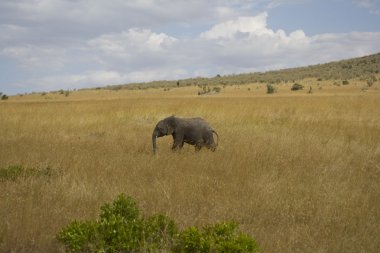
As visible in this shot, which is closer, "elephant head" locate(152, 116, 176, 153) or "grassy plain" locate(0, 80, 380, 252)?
"grassy plain" locate(0, 80, 380, 252)

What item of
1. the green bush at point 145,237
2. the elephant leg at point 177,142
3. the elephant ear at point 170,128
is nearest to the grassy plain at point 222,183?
the green bush at point 145,237

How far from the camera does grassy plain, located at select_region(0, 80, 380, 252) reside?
535cm

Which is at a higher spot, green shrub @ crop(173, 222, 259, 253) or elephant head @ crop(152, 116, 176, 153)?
elephant head @ crop(152, 116, 176, 153)

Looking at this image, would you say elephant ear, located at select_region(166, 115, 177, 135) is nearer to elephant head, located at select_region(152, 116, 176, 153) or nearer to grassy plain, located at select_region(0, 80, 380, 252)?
elephant head, located at select_region(152, 116, 176, 153)

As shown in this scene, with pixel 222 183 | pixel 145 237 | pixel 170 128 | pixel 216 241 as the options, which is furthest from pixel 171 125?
pixel 216 241

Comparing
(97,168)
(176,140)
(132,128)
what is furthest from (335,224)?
(132,128)

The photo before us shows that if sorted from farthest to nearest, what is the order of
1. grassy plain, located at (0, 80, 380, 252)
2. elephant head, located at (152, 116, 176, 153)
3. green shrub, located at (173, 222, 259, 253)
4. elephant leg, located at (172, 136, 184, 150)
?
elephant leg, located at (172, 136, 184, 150) < elephant head, located at (152, 116, 176, 153) < grassy plain, located at (0, 80, 380, 252) < green shrub, located at (173, 222, 259, 253)

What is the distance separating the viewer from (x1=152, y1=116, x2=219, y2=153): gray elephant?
1097 cm

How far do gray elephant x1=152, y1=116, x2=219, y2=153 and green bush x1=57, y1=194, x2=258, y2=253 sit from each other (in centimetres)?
624

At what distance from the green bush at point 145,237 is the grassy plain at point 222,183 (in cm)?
51

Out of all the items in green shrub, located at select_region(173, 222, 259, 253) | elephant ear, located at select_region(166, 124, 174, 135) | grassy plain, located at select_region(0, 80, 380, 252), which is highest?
elephant ear, located at select_region(166, 124, 174, 135)

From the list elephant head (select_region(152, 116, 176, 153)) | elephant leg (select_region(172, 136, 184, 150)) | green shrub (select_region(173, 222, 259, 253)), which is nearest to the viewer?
green shrub (select_region(173, 222, 259, 253))

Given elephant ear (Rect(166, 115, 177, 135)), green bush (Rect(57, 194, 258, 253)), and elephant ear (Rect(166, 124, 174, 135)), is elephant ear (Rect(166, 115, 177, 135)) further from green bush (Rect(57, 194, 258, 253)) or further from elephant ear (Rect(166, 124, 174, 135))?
green bush (Rect(57, 194, 258, 253))

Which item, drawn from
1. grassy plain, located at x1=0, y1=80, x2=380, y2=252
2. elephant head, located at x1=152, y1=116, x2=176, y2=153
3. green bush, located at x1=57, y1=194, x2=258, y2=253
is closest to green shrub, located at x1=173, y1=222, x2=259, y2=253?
green bush, located at x1=57, y1=194, x2=258, y2=253
